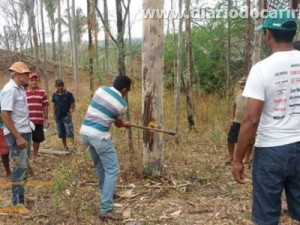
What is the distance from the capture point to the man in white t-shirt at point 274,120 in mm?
2377

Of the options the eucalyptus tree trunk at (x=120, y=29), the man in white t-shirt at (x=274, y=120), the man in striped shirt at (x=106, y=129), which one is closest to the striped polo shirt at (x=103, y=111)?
the man in striped shirt at (x=106, y=129)

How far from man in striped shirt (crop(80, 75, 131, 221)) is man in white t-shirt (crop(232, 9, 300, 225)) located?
6.21 ft

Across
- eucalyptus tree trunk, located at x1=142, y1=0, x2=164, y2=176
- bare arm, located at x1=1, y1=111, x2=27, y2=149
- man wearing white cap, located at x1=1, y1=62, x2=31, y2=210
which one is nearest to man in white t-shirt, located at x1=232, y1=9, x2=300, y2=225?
bare arm, located at x1=1, y1=111, x2=27, y2=149

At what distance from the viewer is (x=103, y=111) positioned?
4.09m

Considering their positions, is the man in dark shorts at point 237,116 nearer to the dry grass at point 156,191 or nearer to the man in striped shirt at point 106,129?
the dry grass at point 156,191

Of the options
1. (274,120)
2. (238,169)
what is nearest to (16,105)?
(238,169)

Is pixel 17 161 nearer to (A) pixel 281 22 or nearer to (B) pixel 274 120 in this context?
(B) pixel 274 120

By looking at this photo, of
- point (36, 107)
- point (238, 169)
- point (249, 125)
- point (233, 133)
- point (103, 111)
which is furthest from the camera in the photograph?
point (36, 107)

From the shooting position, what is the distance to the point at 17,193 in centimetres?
441

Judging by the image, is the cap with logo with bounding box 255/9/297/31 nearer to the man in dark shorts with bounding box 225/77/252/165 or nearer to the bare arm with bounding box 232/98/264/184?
the bare arm with bounding box 232/98/264/184

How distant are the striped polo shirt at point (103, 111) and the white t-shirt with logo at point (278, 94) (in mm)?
1949

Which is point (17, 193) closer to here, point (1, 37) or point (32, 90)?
point (32, 90)

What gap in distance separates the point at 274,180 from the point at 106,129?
211 cm

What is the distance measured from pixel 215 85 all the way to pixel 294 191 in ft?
41.2
